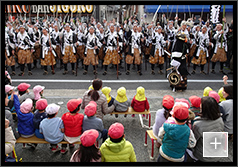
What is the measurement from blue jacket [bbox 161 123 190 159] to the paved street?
99 centimetres

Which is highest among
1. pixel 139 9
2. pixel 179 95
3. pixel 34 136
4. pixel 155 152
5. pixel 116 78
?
pixel 139 9

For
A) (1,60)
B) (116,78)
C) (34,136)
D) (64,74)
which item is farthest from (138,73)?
(1,60)

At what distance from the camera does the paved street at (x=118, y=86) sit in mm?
3755

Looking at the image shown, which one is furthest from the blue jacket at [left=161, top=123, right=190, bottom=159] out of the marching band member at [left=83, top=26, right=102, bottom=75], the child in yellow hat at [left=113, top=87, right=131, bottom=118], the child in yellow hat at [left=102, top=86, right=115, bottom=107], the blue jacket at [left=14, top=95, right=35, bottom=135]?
the marching band member at [left=83, top=26, right=102, bottom=75]

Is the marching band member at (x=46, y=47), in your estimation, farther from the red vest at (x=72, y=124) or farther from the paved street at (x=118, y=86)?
the red vest at (x=72, y=124)

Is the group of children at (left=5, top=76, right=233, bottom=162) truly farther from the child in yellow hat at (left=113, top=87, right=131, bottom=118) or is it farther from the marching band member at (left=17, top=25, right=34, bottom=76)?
the marching band member at (left=17, top=25, right=34, bottom=76)

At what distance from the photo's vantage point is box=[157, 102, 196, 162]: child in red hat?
2682 mm

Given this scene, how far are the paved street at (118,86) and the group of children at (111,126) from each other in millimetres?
243

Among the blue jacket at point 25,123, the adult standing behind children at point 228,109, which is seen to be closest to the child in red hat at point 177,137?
the adult standing behind children at point 228,109

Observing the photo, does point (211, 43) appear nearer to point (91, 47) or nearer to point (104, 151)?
point (91, 47)

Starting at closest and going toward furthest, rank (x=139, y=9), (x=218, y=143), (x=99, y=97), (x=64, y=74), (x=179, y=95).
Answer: (x=218, y=143) → (x=99, y=97) → (x=179, y=95) → (x=64, y=74) → (x=139, y=9)

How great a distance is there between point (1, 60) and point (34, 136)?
1.62m

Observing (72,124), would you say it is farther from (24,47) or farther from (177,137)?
(24,47)

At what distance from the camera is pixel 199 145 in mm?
3057
